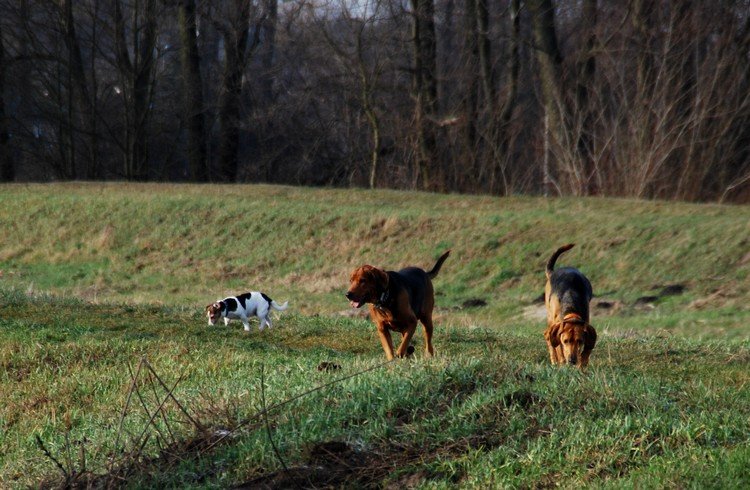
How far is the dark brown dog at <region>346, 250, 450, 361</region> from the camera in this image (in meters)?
8.70

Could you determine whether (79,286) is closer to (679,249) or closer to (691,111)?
(679,249)

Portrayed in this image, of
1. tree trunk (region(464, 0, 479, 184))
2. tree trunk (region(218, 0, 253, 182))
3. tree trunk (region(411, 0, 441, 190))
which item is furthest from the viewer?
tree trunk (region(218, 0, 253, 182))

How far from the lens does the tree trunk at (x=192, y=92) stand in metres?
38.3

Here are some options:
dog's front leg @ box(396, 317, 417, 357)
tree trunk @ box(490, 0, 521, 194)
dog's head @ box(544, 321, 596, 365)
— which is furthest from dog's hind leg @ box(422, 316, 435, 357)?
tree trunk @ box(490, 0, 521, 194)

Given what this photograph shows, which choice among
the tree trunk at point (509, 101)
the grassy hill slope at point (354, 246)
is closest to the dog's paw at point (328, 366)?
the grassy hill slope at point (354, 246)

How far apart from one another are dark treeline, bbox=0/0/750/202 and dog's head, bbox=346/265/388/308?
60.2 feet

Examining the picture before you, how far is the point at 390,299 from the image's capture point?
9.05 meters

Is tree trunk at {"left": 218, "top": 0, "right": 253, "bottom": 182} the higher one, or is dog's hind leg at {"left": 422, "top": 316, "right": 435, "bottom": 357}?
tree trunk at {"left": 218, "top": 0, "right": 253, "bottom": 182}

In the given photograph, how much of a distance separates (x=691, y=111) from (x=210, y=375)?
66.5ft

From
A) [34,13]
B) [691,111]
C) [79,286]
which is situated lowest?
[79,286]

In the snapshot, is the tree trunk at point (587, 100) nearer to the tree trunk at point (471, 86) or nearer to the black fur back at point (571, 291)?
the tree trunk at point (471, 86)

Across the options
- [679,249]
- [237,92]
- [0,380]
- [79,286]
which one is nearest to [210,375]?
[0,380]

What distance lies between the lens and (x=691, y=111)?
25672 millimetres

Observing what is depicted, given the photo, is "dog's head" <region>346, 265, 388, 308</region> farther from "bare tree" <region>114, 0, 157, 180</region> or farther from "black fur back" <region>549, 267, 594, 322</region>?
"bare tree" <region>114, 0, 157, 180</region>
